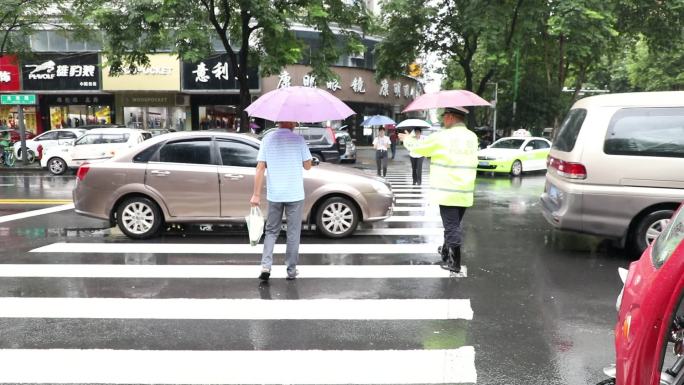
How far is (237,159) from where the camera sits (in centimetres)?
806

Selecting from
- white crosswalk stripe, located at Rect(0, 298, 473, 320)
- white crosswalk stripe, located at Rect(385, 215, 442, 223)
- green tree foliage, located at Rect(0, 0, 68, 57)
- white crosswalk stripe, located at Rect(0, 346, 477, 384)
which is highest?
green tree foliage, located at Rect(0, 0, 68, 57)

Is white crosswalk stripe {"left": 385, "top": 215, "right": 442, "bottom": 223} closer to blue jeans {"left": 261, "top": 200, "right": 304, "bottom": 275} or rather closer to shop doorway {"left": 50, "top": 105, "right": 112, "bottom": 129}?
blue jeans {"left": 261, "top": 200, "right": 304, "bottom": 275}

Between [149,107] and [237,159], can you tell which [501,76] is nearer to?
[149,107]

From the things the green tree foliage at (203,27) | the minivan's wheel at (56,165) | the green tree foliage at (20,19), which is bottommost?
the minivan's wheel at (56,165)

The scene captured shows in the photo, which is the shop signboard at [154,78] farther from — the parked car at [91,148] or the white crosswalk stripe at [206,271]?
the white crosswalk stripe at [206,271]

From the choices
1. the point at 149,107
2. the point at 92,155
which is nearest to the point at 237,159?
the point at 92,155

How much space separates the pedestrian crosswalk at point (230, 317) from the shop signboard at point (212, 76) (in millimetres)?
23555

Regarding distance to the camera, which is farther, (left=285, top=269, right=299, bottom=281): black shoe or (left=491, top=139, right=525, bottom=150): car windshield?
(left=491, top=139, right=525, bottom=150): car windshield

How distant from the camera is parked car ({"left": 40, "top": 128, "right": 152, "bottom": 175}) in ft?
59.4

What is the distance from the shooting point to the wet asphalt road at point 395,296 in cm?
421

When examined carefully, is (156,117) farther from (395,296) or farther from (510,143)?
(395,296)

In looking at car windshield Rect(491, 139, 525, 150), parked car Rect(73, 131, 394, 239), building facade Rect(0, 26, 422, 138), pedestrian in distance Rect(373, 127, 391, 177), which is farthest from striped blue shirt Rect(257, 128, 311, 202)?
building facade Rect(0, 26, 422, 138)

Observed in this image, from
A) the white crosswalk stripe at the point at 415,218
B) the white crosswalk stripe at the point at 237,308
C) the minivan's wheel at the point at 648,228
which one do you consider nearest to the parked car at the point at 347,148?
the white crosswalk stripe at the point at 415,218

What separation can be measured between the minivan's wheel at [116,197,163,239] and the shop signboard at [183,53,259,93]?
74.8ft
